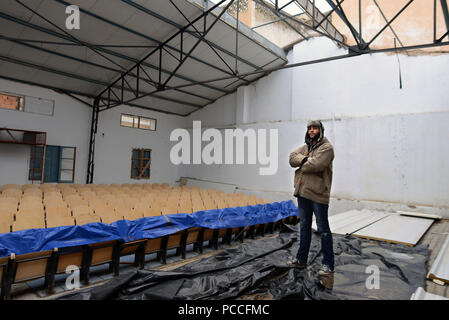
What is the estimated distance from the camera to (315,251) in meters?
3.35

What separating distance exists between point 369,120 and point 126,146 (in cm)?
1014

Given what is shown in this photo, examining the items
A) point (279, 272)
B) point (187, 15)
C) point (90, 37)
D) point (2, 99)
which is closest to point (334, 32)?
point (187, 15)

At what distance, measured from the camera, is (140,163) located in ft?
42.3

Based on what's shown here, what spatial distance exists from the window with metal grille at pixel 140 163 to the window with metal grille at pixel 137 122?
46.8 inches

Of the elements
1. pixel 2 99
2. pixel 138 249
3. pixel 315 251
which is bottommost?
pixel 138 249

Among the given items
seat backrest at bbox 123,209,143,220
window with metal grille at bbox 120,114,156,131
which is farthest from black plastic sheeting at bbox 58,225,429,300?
window with metal grille at bbox 120,114,156,131

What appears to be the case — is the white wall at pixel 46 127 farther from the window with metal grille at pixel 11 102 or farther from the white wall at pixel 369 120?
the white wall at pixel 369 120

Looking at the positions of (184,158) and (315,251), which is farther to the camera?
(184,158)

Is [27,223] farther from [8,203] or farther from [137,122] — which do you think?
[137,122]

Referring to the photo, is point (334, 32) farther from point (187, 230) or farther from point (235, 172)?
point (187, 230)

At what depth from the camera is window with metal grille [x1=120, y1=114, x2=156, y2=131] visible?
12328 millimetres

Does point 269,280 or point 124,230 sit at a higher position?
point 124,230

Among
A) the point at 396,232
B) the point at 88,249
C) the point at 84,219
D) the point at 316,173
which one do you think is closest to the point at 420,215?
the point at 396,232
